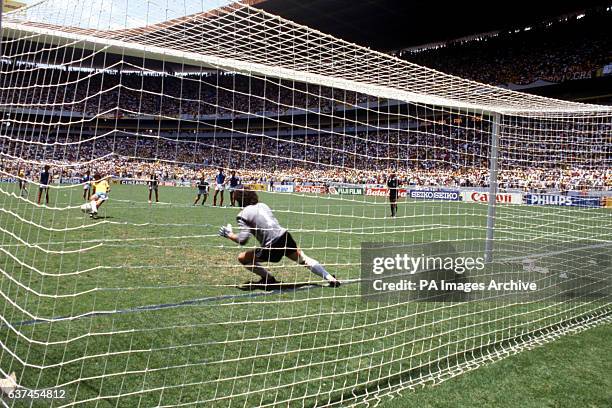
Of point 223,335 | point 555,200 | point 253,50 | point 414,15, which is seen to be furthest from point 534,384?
point 414,15

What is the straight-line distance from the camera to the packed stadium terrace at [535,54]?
29.9 m

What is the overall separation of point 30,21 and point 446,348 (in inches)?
173

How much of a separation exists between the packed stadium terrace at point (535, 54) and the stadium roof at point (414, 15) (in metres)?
0.94

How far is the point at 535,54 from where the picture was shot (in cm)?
3388

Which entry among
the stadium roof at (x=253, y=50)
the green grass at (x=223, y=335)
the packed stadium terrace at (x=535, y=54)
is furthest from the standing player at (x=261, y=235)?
the packed stadium terrace at (x=535, y=54)

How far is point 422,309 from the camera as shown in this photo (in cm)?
546

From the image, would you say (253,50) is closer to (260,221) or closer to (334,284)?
(260,221)

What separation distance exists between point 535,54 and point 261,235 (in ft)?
115

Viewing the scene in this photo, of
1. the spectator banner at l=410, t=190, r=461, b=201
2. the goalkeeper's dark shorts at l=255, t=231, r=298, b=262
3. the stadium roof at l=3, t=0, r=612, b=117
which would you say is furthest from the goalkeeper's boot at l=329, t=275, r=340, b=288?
the spectator banner at l=410, t=190, r=461, b=201

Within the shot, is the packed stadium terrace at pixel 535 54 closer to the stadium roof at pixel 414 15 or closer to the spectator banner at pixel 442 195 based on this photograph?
the stadium roof at pixel 414 15

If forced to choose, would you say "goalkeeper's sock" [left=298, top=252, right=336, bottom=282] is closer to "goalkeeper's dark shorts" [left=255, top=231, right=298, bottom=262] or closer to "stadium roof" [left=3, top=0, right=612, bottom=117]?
"goalkeeper's dark shorts" [left=255, top=231, right=298, bottom=262]

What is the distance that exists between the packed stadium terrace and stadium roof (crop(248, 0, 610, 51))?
94 cm

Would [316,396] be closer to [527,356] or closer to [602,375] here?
[527,356]

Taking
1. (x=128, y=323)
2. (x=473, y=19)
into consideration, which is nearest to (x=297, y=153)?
(x=473, y=19)
